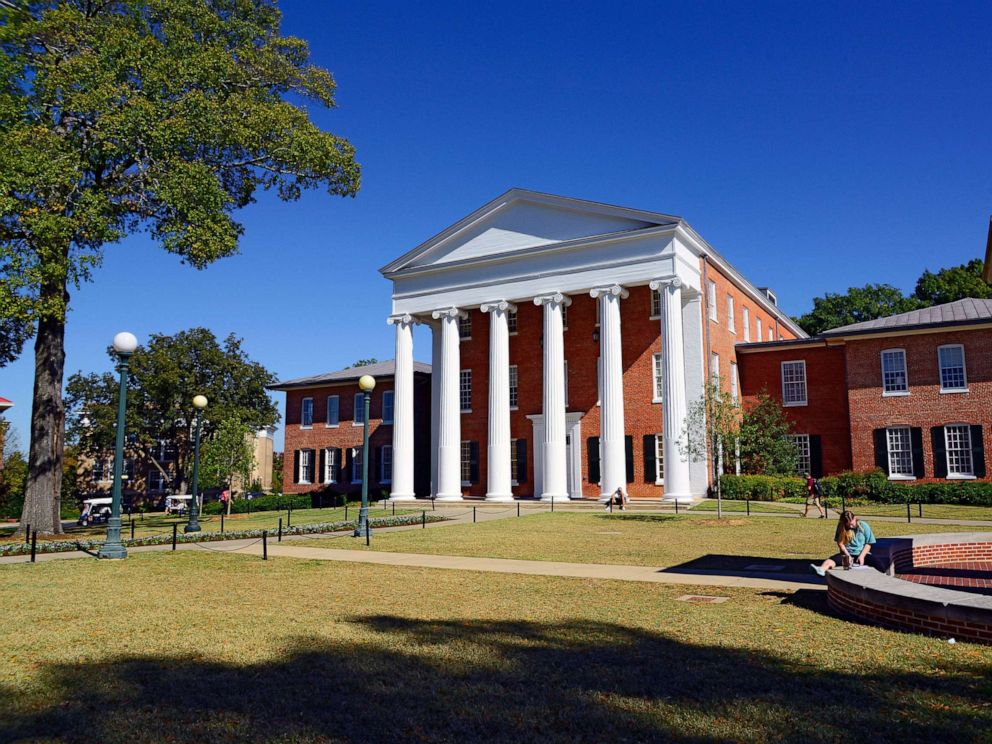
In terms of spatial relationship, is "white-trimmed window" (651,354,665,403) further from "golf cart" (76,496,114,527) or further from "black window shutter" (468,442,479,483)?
"golf cart" (76,496,114,527)

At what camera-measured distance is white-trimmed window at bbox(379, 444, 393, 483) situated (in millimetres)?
51406

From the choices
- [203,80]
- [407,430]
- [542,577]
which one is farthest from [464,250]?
[542,577]

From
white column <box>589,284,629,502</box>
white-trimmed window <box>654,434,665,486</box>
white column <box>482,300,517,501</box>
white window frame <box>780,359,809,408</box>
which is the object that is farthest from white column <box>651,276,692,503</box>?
white column <box>482,300,517,501</box>

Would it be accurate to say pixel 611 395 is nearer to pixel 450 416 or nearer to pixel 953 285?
pixel 450 416

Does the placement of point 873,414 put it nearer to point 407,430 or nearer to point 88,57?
point 407,430

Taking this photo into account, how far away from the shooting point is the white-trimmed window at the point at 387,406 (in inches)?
2068

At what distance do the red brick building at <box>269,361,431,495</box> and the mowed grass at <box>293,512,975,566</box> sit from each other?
23811 mm

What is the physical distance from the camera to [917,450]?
37438mm

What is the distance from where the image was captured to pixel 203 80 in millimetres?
24984

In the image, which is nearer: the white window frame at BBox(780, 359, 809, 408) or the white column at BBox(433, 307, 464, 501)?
the white window frame at BBox(780, 359, 809, 408)

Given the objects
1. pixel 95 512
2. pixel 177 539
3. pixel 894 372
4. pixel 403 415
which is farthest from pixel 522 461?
pixel 95 512

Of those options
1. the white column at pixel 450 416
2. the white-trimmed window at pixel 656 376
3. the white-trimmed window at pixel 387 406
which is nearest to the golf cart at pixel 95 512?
the white-trimmed window at pixel 387 406

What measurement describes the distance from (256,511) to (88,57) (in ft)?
108

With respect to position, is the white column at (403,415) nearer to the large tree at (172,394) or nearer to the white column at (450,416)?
the white column at (450,416)
